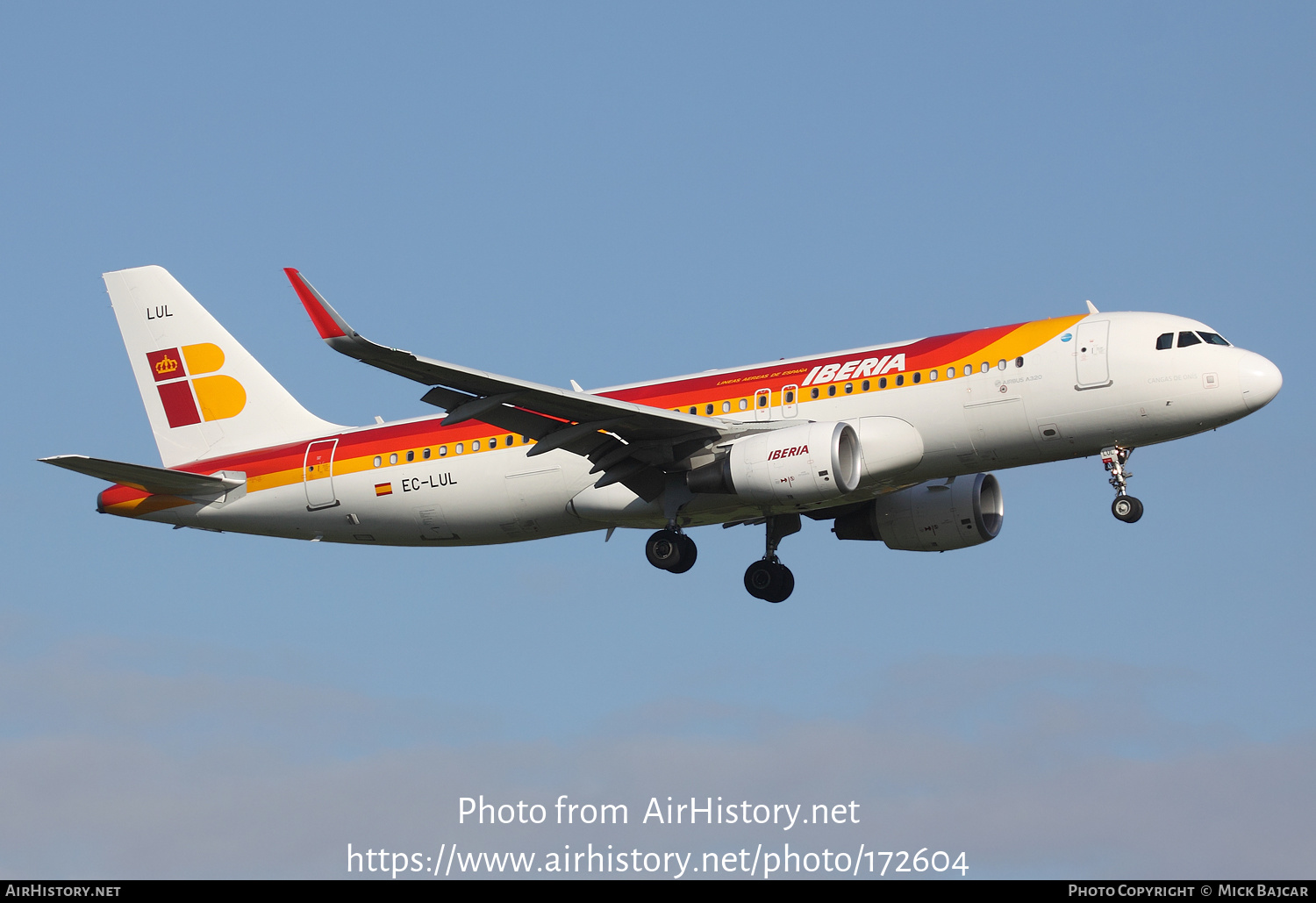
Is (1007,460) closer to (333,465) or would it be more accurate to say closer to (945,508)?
(945,508)

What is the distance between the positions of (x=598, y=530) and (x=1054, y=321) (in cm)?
1129

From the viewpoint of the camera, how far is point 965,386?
33.0 m

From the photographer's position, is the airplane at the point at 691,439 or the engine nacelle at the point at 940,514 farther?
the engine nacelle at the point at 940,514

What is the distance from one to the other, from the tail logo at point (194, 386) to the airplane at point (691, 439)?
5 cm

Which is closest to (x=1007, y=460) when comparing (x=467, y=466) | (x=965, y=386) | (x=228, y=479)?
(x=965, y=386)

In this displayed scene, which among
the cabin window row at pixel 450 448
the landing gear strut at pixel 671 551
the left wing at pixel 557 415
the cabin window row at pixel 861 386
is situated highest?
the cabin window row at pixel 861 386

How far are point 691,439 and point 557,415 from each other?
2965 millimetres

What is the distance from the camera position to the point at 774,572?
38.1 m

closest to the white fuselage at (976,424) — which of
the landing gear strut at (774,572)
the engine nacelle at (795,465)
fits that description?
the engine nacelle at (795,465)

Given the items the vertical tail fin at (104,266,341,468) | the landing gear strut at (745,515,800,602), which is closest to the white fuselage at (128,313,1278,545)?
the landing gear strut at (745,515,800,602)

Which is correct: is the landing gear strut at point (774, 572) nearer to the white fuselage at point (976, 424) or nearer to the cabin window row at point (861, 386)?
the white fuselage at point (976, 424)

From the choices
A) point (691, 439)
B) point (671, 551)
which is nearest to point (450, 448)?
point (671, 551)

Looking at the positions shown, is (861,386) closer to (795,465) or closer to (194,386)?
(795,465)

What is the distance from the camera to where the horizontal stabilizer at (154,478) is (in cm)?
3600
